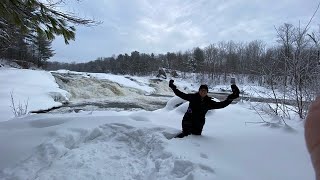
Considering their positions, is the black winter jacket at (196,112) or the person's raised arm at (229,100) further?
the black winter jacket at (196,112)

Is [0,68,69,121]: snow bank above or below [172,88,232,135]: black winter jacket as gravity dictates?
below

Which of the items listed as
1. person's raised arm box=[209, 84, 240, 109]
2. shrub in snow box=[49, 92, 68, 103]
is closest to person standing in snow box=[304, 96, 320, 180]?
person's raised arm box=[209, 84, 240, 109]

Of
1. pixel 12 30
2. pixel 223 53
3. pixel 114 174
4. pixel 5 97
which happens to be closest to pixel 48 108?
pixel 5 97

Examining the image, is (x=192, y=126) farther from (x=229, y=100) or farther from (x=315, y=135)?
(x=315, y=135)

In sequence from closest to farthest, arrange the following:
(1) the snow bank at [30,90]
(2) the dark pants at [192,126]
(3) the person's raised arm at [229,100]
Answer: (3) the person's raised arm at [229,100]
(2) the dark pants at [192,126]
(1) the snow bank at [30,90]

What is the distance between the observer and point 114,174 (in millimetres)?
5090

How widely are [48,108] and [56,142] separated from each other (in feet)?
61.0

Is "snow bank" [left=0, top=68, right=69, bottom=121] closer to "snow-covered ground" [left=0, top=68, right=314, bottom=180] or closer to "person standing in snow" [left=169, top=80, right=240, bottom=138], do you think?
"snow-covered ground" [left=0, top=68, right=314, bottom=180]

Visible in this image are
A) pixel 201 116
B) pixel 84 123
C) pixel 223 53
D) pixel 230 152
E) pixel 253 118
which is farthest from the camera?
pixel 223 53

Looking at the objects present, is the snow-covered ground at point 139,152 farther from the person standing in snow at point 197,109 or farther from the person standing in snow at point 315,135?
the person standing in snow at point 315,135

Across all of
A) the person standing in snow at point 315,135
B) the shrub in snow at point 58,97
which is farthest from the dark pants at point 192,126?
the shrub in snow at point 58,97

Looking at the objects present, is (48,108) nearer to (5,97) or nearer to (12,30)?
(5,97)

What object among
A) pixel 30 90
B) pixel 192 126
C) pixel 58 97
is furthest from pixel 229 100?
pixel 30 90

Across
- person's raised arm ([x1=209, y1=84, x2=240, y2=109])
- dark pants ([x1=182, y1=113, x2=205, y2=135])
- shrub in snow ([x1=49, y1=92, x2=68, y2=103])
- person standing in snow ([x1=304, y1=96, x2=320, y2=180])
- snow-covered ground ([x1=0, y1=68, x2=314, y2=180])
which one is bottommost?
shrub in snow ([x1=49, y1=92, x2=68, y2=103])
